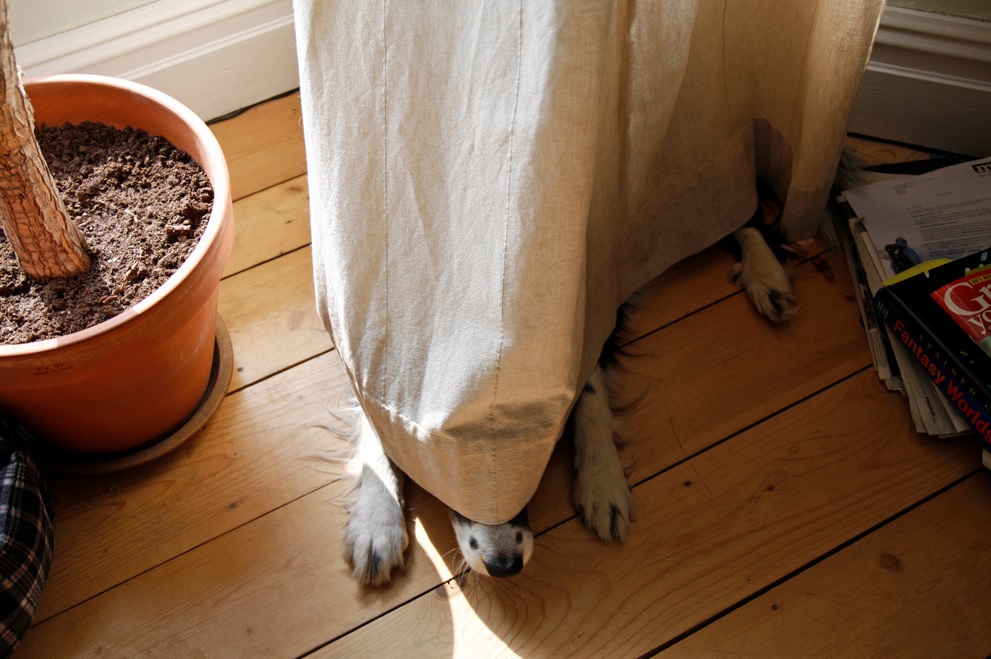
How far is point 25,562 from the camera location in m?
1.12

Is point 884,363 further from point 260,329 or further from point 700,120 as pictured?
point 260,329

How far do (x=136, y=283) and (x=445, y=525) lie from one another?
0.55m

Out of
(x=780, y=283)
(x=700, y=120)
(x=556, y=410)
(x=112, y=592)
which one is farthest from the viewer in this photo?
(x=780, y=283)

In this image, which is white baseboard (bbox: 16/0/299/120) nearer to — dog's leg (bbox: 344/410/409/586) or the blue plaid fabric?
the blue plaid fabric

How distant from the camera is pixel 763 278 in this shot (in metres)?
1.50

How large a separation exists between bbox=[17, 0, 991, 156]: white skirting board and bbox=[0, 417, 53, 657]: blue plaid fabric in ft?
2.66

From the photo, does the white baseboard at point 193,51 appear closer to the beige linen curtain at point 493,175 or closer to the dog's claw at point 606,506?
the beige linen curtain at point 493,175

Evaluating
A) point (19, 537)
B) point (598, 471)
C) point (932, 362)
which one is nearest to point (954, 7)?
point (932, 362)

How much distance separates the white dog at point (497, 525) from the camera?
1.16 metres

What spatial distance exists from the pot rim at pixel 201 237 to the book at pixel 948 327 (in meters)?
1.05

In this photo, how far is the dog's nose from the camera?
3.78ft

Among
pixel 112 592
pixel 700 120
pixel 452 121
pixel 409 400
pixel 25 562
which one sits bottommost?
pixel 112 592

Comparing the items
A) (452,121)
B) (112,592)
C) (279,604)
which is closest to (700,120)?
(452,121)

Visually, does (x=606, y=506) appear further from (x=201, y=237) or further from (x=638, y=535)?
(x=201, y=237)
